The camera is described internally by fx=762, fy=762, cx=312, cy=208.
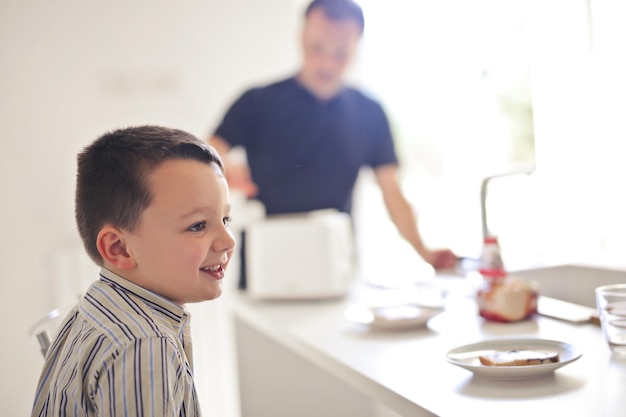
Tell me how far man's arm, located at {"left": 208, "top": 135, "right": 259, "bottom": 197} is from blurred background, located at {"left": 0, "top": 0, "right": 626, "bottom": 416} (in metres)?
0.13

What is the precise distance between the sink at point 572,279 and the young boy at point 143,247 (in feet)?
2.71

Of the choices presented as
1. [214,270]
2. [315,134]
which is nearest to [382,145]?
[315,134]

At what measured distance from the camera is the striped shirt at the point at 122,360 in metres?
0.76

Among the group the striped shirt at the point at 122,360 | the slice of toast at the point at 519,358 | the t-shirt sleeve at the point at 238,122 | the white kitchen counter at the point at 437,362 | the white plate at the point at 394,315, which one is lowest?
the white kitchen counter at the point at 437,362

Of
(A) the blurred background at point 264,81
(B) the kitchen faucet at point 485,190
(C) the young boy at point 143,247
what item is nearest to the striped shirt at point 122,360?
(C) the young boy at point 143,247

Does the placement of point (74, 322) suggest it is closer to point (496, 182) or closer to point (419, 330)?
point (419, 330)

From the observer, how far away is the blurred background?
6.52 ft

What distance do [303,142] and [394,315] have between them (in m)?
1.39

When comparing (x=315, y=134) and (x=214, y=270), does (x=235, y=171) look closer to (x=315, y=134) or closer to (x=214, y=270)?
(x=315, y=134)

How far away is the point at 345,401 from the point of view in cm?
199

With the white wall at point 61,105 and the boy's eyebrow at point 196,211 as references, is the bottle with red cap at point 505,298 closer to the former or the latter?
the boy's eyebrow at point 196,211

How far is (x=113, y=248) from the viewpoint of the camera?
2.93 feet

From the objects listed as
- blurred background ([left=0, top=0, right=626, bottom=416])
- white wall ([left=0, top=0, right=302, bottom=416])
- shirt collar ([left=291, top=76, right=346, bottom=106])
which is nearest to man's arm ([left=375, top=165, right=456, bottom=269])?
blurred background ([left=0, top=0, right=626, bottom=416])

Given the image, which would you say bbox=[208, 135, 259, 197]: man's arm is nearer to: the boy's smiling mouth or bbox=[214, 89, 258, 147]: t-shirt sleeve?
bbox=[214, 89, 258, 147]: t-shirt sleeve
